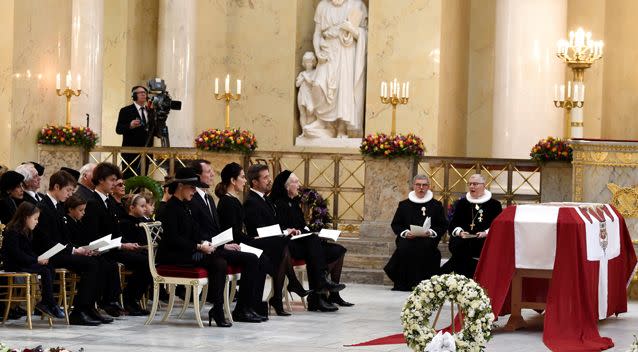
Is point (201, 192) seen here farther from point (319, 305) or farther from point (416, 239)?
point (416, 239)

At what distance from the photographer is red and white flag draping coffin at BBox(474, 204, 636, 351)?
1204 centimetres

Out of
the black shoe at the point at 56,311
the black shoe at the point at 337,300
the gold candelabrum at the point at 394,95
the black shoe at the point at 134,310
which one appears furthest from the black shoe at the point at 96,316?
the gold candelabrum at the point at 394,95

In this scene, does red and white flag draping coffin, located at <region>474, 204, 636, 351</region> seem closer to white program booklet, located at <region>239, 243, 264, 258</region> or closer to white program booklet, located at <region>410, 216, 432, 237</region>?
white program booklet, located at <region>239, 243, 264, 258</region>

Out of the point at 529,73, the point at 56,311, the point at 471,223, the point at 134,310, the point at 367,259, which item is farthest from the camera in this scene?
the point at 529,73

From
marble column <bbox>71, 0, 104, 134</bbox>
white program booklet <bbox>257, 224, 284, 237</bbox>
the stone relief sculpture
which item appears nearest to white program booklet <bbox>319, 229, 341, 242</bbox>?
white program booklet <bbox>257, 224, 284, 237</bbox>

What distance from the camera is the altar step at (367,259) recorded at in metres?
17.5

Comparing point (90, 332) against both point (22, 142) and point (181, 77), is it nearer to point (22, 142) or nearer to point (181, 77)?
point (22, 142)

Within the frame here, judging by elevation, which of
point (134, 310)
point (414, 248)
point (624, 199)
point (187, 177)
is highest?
point (187, 177)

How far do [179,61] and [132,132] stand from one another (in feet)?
9.63

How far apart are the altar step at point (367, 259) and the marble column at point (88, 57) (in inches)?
195

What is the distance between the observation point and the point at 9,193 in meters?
13.4

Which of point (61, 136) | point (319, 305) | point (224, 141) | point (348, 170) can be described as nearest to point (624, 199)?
point (319, 305)

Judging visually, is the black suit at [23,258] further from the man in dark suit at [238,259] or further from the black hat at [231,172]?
the black hat at [231,172]

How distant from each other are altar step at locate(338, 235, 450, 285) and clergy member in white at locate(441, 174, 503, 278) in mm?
1762
